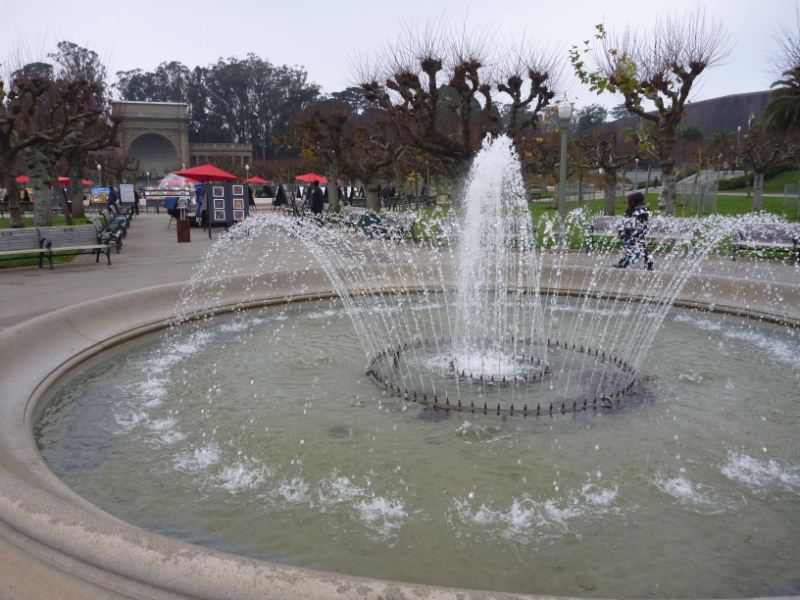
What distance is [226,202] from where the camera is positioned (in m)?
22.2

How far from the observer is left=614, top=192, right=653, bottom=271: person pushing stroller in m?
11.4

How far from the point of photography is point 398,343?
25.2 feet

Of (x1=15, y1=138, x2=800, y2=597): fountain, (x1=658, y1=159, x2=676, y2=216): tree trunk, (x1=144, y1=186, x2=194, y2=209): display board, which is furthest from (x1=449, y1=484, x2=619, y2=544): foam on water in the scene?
(x1=144, y1=186, x2=194, y2=209): display board

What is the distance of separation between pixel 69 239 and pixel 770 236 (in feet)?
47.5

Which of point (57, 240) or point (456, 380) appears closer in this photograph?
point (456, 380)

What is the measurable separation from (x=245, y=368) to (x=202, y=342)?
1268 mm

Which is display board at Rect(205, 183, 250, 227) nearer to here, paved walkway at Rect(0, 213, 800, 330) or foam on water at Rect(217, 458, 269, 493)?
paved walkway at Rect(0, 213, 800, 330)

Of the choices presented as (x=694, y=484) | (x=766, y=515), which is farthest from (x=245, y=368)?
(x=766, y=515)

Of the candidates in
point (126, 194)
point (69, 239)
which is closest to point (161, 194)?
point (126, 194)

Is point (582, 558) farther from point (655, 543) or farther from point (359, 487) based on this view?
point (359, 487)

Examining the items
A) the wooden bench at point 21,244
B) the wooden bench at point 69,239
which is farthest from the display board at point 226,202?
the wooden bench at point 21,244

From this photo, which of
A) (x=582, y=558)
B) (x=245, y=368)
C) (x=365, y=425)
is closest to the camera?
(x=582, y=558)

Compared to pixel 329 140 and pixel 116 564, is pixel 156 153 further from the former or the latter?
pixel 116 564

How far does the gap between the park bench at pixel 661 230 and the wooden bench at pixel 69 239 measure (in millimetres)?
10612
